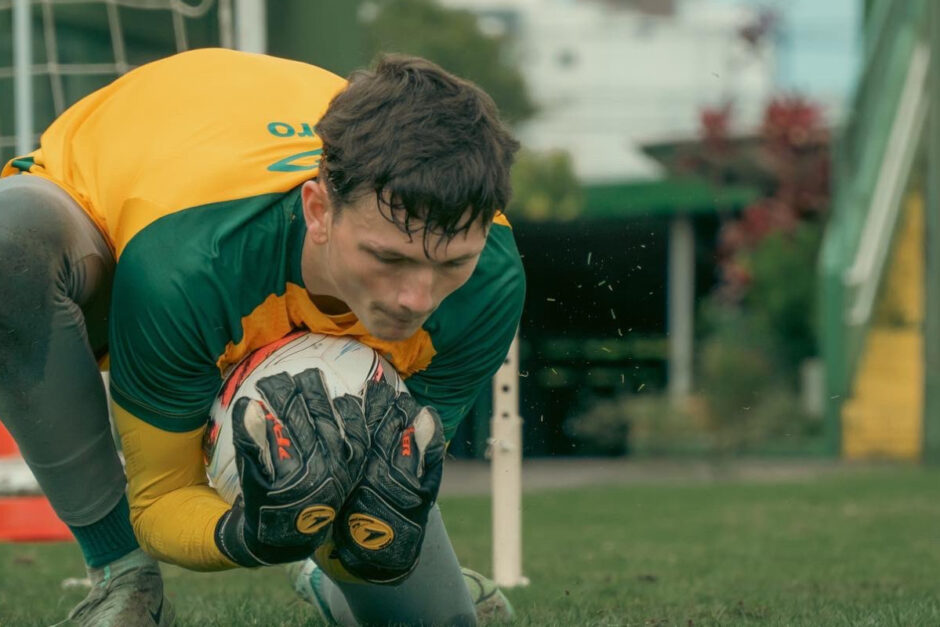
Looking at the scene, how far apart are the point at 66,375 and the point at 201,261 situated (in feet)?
1.86

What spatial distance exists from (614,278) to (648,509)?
9824 mm

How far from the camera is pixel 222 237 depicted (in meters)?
3.07

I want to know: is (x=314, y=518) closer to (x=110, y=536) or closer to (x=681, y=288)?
(x=110, y=536)

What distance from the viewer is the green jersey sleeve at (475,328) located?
3.36m

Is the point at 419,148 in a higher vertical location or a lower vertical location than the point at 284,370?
higher

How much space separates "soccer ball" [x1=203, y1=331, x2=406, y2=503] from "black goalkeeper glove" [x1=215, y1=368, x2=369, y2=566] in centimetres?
22

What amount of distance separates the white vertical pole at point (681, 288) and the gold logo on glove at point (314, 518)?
50.2 feet

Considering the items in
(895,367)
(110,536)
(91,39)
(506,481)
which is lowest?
(895,367)

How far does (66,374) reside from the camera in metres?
3.41

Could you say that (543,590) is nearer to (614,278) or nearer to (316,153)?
(316,153)

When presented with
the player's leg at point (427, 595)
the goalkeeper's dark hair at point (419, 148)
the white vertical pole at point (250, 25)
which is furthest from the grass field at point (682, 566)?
the white vertical pole at point (250, 25)

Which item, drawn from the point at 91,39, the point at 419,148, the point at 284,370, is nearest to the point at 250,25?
the point at 91,39

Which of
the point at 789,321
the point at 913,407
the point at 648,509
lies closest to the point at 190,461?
the point at 648,509

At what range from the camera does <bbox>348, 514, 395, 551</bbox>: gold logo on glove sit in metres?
3.02
